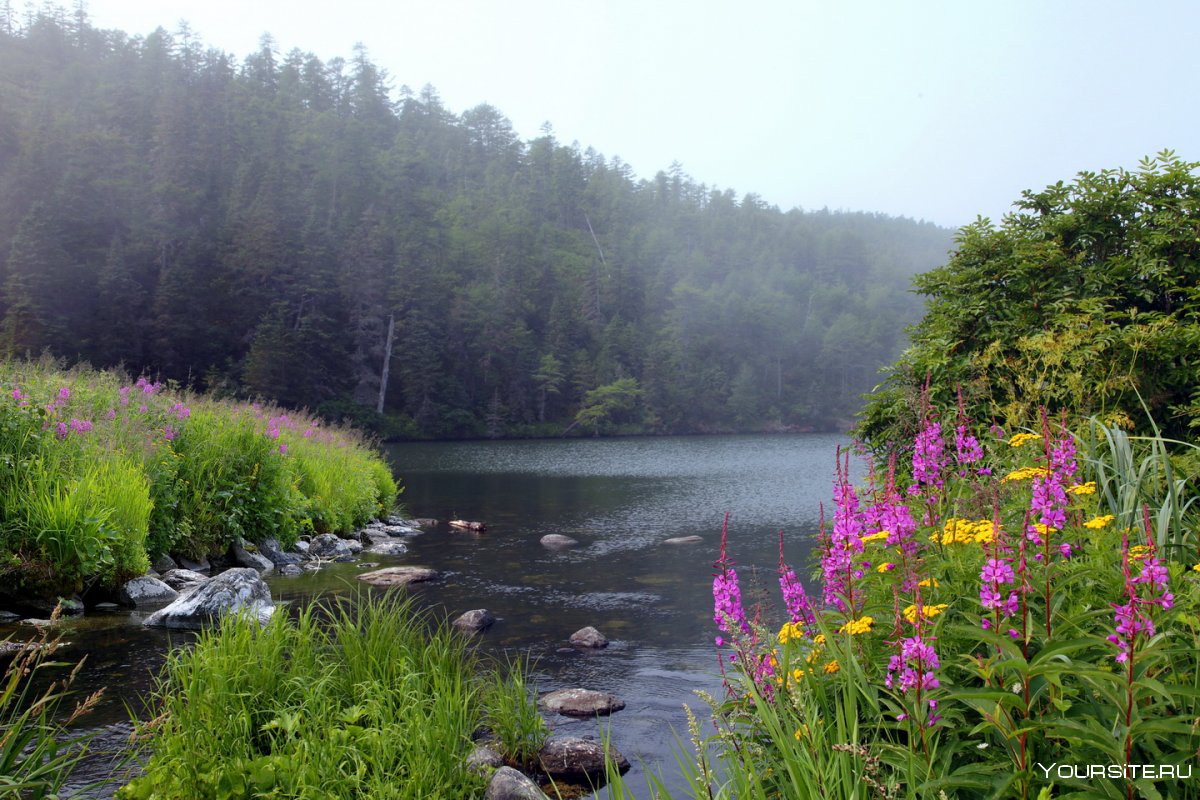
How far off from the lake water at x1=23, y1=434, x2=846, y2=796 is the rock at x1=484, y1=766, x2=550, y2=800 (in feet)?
2.80

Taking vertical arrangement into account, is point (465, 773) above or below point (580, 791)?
above

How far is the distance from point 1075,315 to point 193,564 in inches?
466

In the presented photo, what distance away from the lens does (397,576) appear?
1170cm

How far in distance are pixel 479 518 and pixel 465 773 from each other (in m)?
15.3

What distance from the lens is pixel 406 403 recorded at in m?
63.6

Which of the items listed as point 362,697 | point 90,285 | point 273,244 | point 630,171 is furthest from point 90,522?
point 630,171

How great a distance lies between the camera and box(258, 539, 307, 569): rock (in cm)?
1247

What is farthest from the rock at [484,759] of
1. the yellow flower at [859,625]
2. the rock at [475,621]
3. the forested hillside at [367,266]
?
the forested hillside at [367,266]

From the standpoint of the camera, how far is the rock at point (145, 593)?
30.3ft

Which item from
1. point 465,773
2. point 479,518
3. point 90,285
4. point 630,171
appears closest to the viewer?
point 465,773

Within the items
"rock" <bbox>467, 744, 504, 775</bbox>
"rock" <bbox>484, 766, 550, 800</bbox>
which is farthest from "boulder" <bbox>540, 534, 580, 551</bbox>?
"rock" <bbox>484, 766, 550, 800</bbox>

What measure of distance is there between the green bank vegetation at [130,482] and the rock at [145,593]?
0.14 meters

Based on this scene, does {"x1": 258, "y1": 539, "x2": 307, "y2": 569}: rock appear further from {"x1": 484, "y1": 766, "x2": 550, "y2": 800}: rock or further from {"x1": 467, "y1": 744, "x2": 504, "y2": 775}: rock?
{"x1": 484, "y1": 766, "x2": 550, "y2": 800}: rock

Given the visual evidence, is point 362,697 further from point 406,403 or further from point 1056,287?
point 406,403
